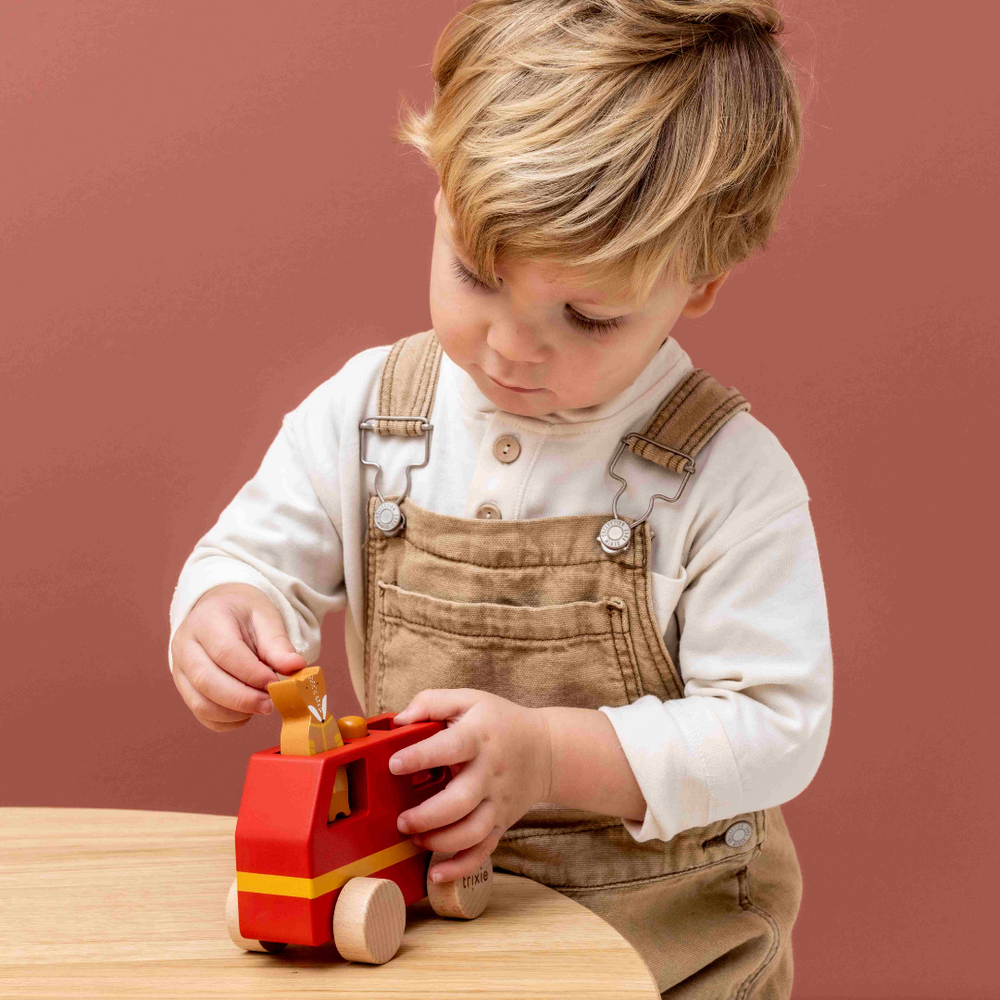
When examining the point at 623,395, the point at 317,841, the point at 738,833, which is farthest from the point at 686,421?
the point at 317,841

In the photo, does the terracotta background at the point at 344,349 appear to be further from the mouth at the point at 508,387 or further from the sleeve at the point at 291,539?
the mouth at the point at 508,387

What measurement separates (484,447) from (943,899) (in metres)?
0.80

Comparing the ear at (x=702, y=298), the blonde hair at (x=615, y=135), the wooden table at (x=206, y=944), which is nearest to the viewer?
the wooden table at (x=206, y=944)

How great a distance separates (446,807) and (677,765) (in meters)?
0.15

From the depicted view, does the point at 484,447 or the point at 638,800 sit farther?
the point at 484,447

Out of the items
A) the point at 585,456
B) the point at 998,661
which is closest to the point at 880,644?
the point at 998,661

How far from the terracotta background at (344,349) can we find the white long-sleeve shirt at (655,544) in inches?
16.3

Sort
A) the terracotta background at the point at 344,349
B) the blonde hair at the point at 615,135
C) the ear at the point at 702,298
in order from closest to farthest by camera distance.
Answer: the blonde hair at the point at 615,135 → the ear at the point at 702,298 → the terracotta background at the point at 344,349

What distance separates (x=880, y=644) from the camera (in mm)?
1258

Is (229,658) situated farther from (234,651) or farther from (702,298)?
(702,298)

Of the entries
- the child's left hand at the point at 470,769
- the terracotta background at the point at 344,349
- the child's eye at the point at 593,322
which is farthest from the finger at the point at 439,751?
the terracotta background at the point at 344,349

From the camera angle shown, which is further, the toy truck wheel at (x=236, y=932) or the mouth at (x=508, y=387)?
the mouth at (x=508, y=387)

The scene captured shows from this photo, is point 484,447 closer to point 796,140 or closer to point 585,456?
point 585,456

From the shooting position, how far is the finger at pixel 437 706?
0.62m
